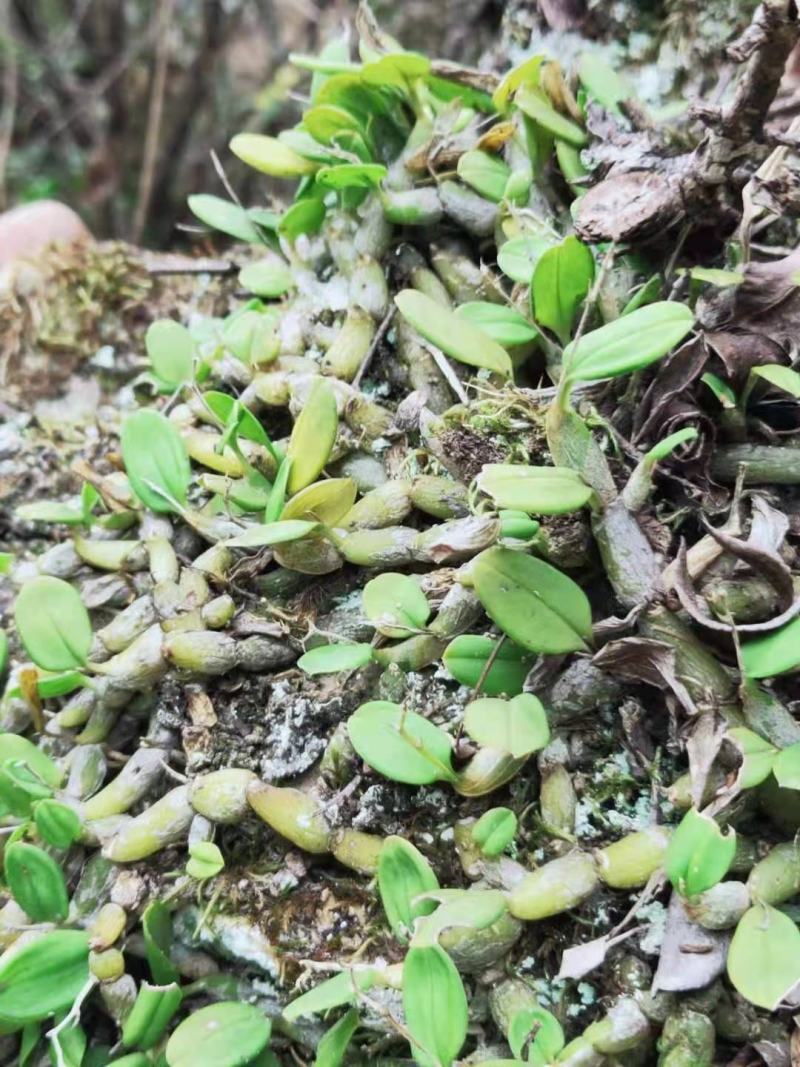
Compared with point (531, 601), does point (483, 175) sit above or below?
above

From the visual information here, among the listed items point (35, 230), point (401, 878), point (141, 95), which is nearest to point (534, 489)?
point (401, 878)

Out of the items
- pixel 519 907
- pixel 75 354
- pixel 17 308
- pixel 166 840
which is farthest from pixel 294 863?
pixel 17 308

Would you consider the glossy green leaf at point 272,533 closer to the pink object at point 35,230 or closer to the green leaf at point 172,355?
the green leaf at point 172,355

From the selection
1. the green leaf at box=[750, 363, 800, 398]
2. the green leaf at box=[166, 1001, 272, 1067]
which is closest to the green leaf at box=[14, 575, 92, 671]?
the green leaf at box=[166, 1001, 272, 1067]

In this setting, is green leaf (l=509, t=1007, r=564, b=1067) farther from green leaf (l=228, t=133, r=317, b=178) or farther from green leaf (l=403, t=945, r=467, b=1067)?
green leaf (l=228, t=133, r=317, b=178)

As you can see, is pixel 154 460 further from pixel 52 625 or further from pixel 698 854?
pixel 698 854
